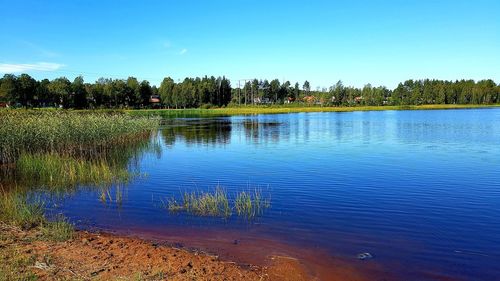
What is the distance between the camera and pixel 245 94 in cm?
16762

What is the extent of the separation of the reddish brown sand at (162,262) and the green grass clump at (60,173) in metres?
8.94

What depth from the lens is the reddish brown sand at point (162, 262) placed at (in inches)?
312

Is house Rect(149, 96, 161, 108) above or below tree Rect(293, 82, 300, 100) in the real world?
below

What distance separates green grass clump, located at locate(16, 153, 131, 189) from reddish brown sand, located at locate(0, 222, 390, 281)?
29.3ft

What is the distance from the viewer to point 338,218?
517 inches

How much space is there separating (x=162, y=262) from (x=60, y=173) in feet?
45.9

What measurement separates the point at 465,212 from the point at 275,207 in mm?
6705

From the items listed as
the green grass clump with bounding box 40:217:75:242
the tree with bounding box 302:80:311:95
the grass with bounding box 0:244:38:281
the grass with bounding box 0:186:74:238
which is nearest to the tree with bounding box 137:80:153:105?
the tree with bounding box 302:80:311:95

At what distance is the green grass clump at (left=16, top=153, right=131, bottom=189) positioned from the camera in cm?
1916

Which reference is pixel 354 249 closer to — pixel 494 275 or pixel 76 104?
pixel 494 275

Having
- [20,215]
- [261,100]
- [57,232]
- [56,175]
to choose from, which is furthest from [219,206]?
[261,100]

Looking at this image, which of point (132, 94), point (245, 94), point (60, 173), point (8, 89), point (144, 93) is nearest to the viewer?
point (60, 173)

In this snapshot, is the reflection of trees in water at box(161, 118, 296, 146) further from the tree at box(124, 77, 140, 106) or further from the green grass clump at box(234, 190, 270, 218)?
the tree at box(124, 77, 140, 106)

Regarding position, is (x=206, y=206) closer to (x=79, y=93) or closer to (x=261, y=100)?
(x=79, y=93)
